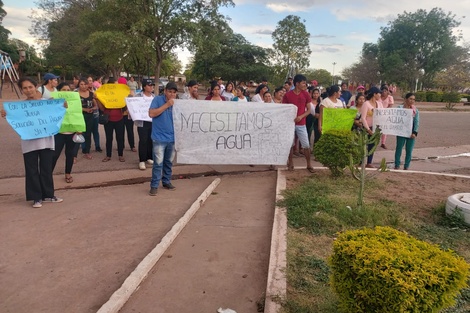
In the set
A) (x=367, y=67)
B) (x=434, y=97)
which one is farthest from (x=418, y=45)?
(x=434, y=97)

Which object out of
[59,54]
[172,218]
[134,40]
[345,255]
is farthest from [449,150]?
[59,54]

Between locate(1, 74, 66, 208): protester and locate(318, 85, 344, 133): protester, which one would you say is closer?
locate(1, 74, 66, 208): protester

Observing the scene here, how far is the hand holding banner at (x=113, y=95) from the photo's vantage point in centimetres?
764

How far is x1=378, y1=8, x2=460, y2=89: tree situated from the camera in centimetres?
4903

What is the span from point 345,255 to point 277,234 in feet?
5.87

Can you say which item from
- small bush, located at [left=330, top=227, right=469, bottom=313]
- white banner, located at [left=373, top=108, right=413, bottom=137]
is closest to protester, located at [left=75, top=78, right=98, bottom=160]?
white banner, located at [left=373, top=108, right=413, bottom=137]

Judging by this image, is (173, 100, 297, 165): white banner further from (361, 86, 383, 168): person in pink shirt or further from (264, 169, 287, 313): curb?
(264, 169, 287, 313): curb

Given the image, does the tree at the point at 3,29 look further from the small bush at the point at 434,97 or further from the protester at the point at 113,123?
the small bush at the point at 434,97

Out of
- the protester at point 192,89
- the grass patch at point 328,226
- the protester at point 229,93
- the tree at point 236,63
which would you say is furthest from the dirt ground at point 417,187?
the tree at point 236,63

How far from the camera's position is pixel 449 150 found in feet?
36.6

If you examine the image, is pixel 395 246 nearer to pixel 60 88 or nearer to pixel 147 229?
pixel 147 229

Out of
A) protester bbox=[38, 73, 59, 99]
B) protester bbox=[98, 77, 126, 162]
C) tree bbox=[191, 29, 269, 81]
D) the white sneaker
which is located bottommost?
the white sneaker

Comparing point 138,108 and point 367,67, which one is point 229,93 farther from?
point 367,67

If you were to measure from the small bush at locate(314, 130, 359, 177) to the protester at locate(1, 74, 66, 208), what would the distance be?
4.24 m
